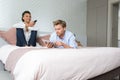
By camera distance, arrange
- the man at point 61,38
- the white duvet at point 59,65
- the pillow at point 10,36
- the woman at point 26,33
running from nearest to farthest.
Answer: the white duvet at point 59,65 → the man at point 61,38 → the woman at point 26,33 → the pillow at point 10,36

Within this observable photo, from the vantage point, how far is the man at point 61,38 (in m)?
2.10

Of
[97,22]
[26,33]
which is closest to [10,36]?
[26,33]

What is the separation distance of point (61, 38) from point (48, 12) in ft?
7.35

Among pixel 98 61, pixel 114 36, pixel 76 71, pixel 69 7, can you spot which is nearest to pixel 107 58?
pixel 98 61

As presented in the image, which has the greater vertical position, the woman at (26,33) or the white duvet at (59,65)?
the woman at (26,33)

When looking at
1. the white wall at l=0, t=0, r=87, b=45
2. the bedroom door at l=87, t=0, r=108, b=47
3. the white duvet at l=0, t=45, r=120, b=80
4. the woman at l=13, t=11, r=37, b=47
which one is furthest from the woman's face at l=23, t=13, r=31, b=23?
the bedroom door at l=87, t=0, r=108, b=47

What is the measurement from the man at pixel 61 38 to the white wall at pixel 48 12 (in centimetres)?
192

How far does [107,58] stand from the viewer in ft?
6.02

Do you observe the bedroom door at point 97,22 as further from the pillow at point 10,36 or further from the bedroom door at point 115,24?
the pillow at point 10,36

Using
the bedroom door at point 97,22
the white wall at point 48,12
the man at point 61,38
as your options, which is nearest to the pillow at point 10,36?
the white wall at point 48,12

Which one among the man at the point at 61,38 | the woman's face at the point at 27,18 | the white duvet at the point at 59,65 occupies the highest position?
the woman's face at the point at 27,18

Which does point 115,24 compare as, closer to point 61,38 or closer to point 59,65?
point 61,38

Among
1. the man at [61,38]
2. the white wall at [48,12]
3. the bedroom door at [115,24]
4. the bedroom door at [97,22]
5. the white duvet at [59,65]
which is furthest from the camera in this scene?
the bedroom door at [97,22]

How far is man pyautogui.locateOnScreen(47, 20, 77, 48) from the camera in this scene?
210 centimetres
